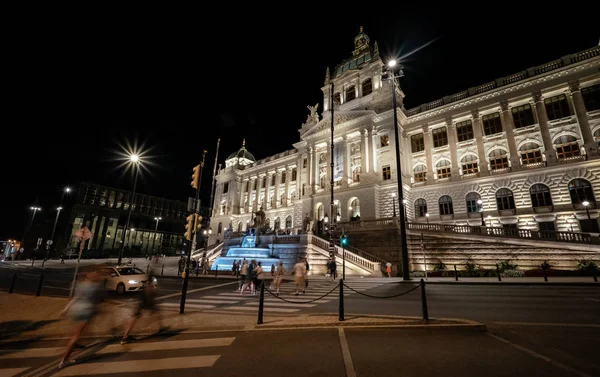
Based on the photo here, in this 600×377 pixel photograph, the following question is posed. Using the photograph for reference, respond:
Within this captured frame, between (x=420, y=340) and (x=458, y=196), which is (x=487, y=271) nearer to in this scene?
(x=458, y=196)

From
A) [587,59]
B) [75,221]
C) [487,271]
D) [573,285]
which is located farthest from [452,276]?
[75,221]

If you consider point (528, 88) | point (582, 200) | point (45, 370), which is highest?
point (528, 88)

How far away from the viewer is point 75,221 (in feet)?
214

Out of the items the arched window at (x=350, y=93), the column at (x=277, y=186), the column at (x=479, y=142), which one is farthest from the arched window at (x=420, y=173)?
the column at (x=277, y=186)

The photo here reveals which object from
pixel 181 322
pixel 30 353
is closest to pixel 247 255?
pixel 181 322

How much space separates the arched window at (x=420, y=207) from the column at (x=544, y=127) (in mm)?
12770

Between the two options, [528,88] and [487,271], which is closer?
[487,271]

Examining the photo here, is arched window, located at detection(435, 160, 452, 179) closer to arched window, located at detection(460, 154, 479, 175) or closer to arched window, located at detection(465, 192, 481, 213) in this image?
arched window, located at detection(460, 154, 479, 175)

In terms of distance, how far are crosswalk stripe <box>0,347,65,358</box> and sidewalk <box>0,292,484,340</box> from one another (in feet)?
3.17

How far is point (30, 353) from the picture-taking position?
18.4 feet

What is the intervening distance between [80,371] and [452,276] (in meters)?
23.5

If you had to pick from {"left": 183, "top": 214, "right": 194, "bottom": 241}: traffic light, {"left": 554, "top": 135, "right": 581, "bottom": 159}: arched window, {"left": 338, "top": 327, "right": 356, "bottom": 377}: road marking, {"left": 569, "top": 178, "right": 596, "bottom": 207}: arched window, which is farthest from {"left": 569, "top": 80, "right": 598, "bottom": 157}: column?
{"left": 183, "top": 214, "right": 194, "bottom": 241}: traffic light

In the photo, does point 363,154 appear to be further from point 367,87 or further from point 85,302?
point 85,302

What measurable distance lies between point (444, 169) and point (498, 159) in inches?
225
